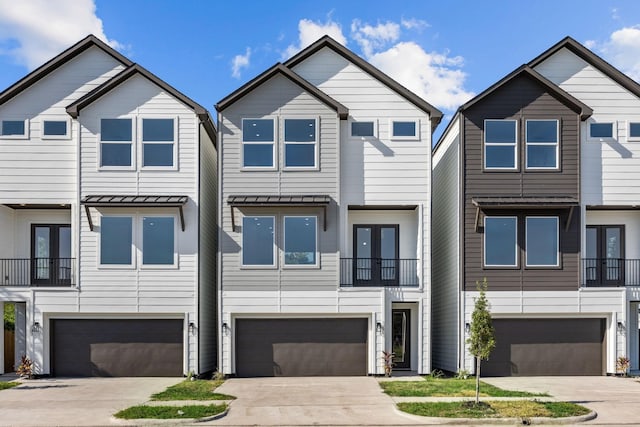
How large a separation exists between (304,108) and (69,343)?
1060 centimetres

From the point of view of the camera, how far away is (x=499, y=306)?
18.9 metres

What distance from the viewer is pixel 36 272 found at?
2016cm

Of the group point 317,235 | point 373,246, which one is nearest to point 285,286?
point 317,235

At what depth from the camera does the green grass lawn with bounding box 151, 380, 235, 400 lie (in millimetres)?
14711

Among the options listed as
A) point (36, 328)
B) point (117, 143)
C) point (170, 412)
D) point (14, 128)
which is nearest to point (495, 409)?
point (170, 412)

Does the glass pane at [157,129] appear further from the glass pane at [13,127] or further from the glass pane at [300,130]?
the glass pane at [13,127]

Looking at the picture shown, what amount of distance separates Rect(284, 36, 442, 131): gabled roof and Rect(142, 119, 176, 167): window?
4.45 m

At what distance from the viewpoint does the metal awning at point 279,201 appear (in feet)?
61.1

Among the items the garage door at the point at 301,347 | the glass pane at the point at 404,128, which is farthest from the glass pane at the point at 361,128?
the garage door at the point at 301,347

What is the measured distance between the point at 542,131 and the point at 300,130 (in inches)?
308

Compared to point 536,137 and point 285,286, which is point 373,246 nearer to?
point 285,286

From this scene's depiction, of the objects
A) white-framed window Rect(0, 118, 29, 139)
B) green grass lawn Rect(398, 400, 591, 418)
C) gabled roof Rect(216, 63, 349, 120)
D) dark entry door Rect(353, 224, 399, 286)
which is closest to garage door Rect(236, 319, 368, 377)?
dark entry door Rect(353, 224, 399, 286)

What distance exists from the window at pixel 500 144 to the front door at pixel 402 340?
18.9 ft

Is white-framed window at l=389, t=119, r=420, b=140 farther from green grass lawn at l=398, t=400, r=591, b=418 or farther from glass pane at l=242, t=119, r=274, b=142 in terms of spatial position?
green grass lawn at l=398, t=400, r=591, b=418
